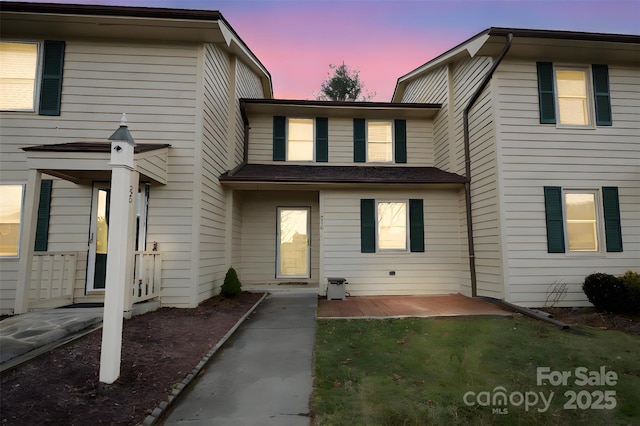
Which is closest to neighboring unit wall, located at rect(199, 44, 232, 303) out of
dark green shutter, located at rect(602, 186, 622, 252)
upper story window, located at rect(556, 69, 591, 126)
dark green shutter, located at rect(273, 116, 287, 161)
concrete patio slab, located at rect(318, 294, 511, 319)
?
dark green shutter, located at rect(273, 116, 287, 161)

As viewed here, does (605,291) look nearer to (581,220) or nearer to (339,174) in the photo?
(581,220)

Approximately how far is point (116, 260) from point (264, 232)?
600 centimetres

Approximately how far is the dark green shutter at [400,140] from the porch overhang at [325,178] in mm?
858

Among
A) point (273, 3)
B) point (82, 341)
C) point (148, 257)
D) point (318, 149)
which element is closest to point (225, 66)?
point (318, 149)

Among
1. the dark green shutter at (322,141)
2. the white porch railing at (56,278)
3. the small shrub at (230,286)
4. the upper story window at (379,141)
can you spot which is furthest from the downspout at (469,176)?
the white porch railing at (56,278)

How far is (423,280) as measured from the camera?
26.8ft

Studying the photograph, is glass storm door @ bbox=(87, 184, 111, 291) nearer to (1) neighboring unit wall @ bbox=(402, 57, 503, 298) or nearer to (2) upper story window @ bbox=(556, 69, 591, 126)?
(1) neighboring unit wall @ bbox=(402, 57, 503, 298)

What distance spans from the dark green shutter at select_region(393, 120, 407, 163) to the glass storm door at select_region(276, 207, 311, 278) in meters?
3.34

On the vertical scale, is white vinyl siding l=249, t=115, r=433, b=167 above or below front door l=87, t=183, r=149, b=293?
above

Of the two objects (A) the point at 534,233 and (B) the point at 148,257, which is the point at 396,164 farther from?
(B) the point at 148,257

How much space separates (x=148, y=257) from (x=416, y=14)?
11902 millimetres

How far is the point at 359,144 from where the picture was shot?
948cm

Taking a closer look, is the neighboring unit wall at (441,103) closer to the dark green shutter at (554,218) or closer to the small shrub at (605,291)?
the dark green shutter at (554,218)

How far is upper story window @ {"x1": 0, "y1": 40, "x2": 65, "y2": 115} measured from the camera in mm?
6230
